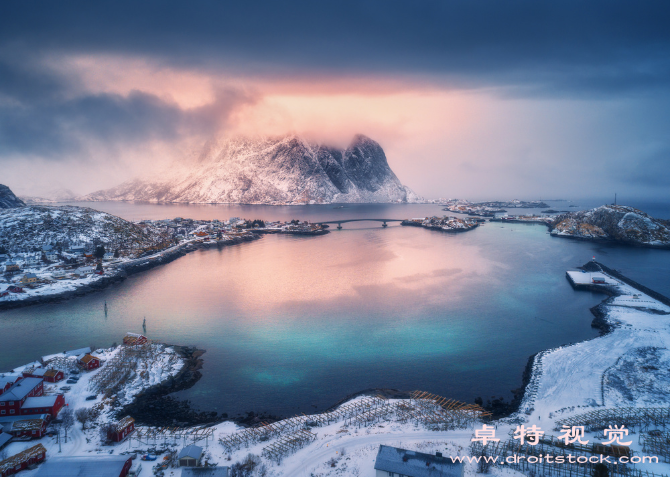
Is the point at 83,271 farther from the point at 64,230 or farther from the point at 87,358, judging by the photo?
the point at 87,358

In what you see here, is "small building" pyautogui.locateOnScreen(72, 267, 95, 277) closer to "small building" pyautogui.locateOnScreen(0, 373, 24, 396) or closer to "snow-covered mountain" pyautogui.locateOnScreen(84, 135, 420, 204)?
"small building" pyautogui.locateOnScreen(0, 373, 24, 396)

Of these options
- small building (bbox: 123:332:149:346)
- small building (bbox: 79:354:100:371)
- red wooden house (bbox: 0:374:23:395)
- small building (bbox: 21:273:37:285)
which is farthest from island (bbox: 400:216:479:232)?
red wooden house (bbox: 0:374:23:395)

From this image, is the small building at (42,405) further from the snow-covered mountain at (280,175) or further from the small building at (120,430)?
the snow-covered mountain at (280,175)

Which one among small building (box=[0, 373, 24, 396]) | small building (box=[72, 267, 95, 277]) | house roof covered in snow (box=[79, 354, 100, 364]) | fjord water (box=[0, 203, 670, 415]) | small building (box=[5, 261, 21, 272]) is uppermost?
small building (box=[5, 261, 21, 272])

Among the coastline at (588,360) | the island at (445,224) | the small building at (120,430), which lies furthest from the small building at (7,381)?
the island at (445,224)

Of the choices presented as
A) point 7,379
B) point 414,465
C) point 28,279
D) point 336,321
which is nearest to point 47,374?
point 7,379
